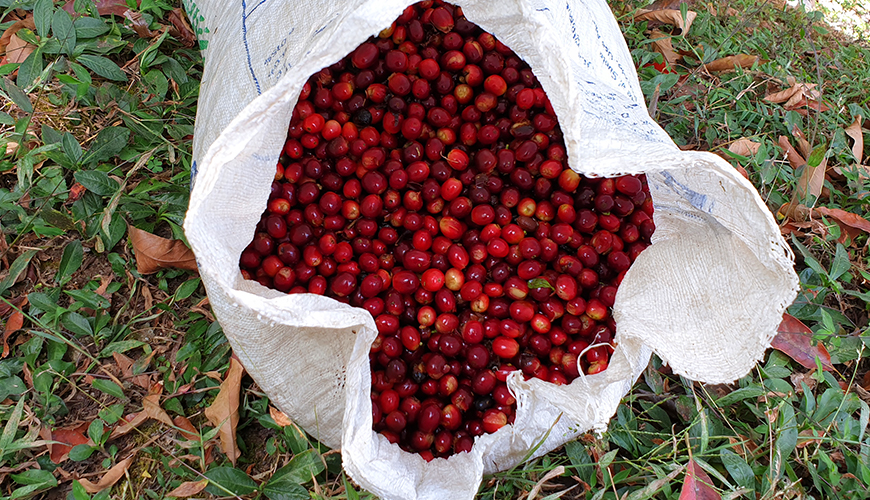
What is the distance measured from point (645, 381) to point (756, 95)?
1474mm

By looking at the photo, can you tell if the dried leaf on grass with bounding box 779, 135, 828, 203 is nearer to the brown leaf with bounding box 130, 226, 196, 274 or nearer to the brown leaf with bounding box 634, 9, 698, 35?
the brown leaf with bounding box 634, 9, 698, 35

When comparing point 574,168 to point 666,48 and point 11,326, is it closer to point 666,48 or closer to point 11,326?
point 666,48

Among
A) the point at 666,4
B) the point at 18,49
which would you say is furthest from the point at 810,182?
the point at 18,49

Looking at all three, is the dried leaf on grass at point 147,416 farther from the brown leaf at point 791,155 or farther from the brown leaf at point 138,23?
the brown leaf at point 791,155

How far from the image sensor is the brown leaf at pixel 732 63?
2.49 meters

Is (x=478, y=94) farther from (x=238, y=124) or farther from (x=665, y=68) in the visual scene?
(x=665, y=68)

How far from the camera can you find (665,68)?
7.89 ft

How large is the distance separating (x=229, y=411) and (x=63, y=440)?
50cm

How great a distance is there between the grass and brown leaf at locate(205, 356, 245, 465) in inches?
1.6

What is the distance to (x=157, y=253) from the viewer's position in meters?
1.81

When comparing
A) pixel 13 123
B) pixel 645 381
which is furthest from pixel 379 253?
pixel 13 123

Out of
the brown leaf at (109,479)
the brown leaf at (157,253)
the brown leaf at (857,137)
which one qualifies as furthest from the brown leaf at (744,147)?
the brown leaf at (109,479)

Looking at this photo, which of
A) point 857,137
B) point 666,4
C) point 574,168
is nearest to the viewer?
point 574,168

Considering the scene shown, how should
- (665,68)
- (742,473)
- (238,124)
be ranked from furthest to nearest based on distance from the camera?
(665,68)
(742,473)
(238,124)
